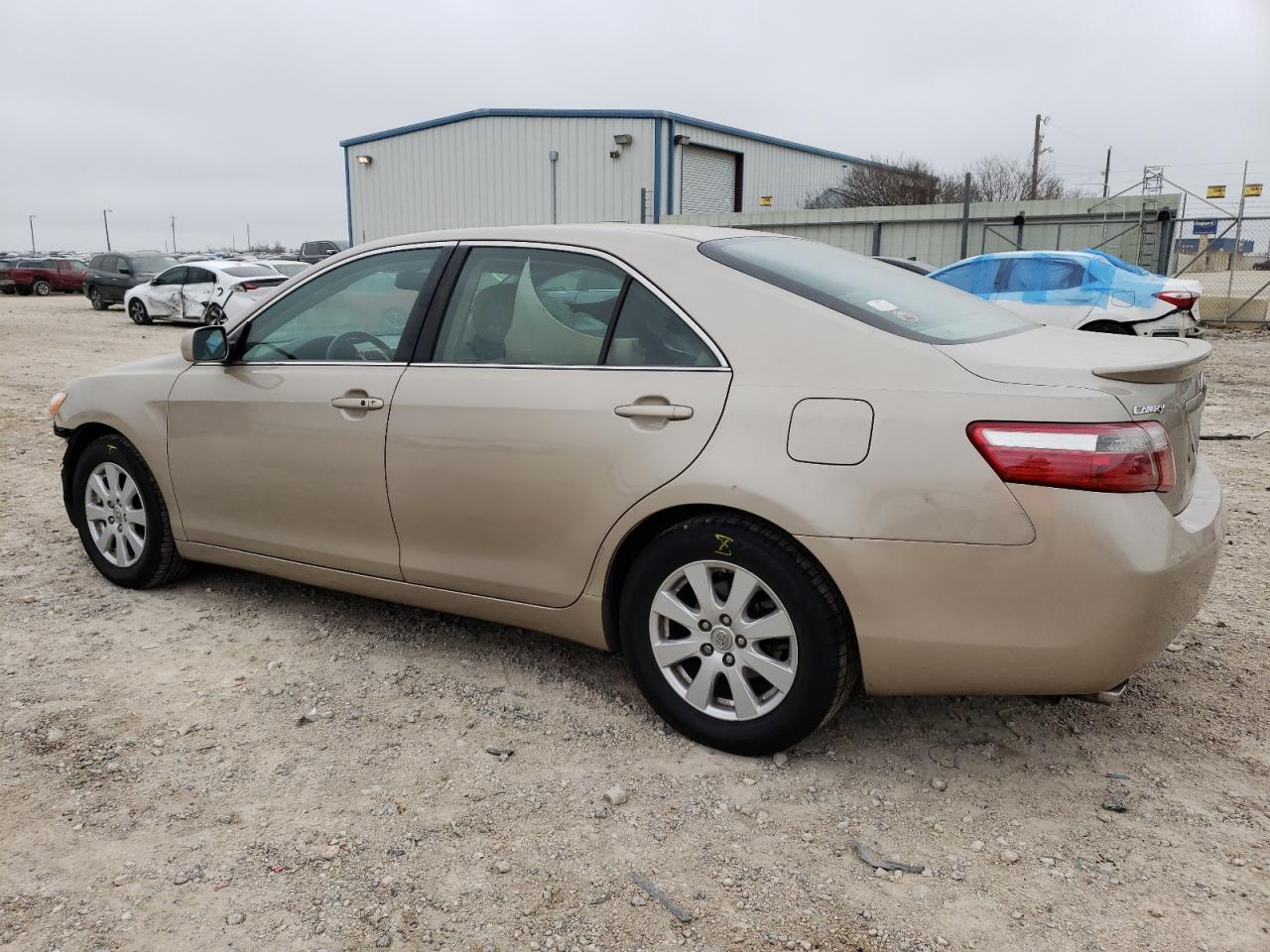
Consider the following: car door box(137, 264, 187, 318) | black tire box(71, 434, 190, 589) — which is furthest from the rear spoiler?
car door box(137, 264, 187, 318)

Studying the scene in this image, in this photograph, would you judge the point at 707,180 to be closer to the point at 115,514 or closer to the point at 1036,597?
the point at 115,514

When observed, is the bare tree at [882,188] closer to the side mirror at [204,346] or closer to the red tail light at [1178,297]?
the red tail light at [1178,297]

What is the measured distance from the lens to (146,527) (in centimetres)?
438

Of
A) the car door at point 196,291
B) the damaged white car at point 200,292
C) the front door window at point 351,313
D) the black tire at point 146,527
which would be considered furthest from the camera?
the car door at point 196,291

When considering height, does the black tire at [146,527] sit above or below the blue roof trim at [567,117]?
below

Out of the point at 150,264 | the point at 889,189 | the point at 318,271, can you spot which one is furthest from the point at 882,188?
the point at 318,271

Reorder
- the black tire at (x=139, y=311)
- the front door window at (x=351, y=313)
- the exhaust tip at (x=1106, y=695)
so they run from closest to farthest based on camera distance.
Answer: the exhaust tip at (x=1106, y=695) < the front door window at (x=351, y=313) < the black tire at (x=139, y=311)

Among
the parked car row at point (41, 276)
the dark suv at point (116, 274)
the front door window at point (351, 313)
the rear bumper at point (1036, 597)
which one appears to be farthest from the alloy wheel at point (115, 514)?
the parked car row at point (41, 276)

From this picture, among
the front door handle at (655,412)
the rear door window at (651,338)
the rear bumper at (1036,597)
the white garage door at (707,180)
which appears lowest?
the rear bumper at (1036,597)

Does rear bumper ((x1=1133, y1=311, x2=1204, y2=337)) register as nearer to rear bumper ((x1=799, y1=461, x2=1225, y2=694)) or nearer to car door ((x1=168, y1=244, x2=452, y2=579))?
rear bumper ((x1=799, y1=461, x2=1225, y2=694))

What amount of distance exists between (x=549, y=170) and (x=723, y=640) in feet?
99.0

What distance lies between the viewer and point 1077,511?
8.13 feet

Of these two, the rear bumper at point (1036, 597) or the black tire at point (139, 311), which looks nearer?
the rear bumper at point (1036, 597)

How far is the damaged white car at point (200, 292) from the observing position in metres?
19.6
